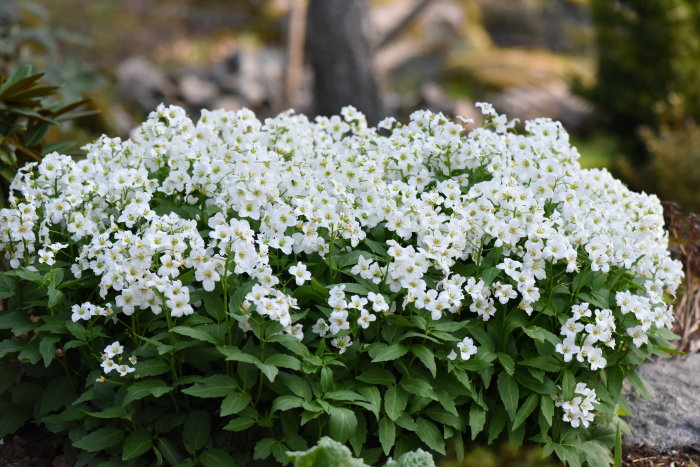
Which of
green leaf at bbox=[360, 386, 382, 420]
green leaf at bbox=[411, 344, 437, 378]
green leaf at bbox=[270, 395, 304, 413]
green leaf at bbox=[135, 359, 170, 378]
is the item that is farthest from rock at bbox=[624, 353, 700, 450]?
green leaf at bbox=[135, 359, 170, 378]

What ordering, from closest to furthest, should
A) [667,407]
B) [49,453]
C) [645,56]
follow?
[49,453] → [667,407] → [645,56]

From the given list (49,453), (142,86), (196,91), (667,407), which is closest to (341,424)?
(49,453)

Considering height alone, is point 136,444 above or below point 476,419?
below

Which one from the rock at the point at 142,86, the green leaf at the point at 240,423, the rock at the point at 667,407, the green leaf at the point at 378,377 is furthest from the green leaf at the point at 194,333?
the rock at the point at 142,86

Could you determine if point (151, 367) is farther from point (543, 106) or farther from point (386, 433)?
point (543, 106)

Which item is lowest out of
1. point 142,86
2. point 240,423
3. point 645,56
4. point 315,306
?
point 240,423

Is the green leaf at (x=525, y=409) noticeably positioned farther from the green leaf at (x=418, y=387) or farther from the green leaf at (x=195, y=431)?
the green leaf at (x=195, y=431)

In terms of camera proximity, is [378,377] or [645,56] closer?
[378,377]

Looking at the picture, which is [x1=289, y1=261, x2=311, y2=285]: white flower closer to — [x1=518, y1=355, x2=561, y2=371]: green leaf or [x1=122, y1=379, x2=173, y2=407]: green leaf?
[x1=122, y1=379, x2=173, y2=407]: green leaf
